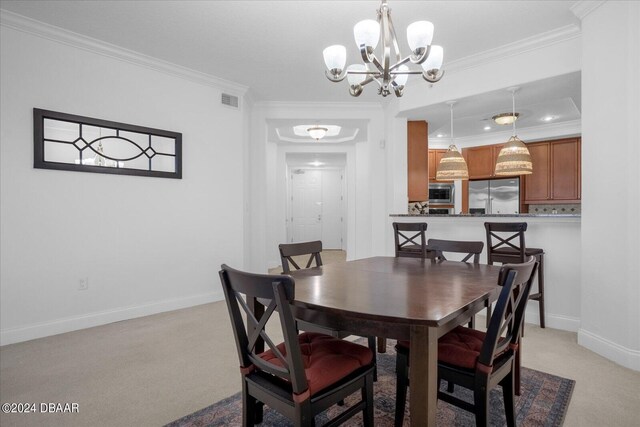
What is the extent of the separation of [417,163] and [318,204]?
4.50m

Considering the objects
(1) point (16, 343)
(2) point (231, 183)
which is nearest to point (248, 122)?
(2) point (231, 183)

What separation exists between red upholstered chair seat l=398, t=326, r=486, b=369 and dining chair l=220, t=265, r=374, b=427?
0.33 meters

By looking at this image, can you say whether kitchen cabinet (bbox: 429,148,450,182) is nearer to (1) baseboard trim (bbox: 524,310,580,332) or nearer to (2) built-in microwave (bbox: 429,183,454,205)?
(2) built-in microwave (bbox: 429,183,454,205)

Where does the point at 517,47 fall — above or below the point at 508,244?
above

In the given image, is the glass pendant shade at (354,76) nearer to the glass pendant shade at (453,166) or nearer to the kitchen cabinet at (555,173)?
the glass pendant shade at (453,166)

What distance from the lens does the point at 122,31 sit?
3016 millimetres

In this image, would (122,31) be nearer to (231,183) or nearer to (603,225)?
(231,183)

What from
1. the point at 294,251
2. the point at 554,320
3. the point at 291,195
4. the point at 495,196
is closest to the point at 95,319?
the point at 294,251

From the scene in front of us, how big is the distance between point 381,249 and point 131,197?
3.26 m

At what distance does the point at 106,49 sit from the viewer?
3.24 metres

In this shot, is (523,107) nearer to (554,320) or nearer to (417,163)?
(417,163)

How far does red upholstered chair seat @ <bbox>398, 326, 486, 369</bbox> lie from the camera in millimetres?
1395

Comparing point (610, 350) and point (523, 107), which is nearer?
point (610, 350)

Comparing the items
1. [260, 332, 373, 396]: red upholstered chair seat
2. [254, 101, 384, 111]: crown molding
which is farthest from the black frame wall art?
[260, 332, 373, 396]: red upholstered chair seat
